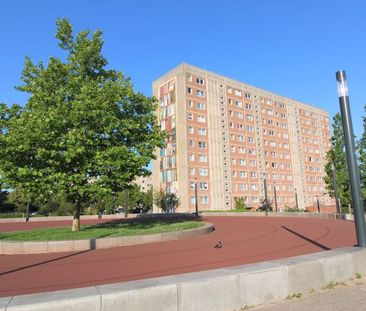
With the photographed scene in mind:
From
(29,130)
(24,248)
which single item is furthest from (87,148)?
(24,248)

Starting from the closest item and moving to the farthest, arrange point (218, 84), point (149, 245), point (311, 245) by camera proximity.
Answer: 1. point (311, 245)
2. point (149, 245)
3. point (218, 84)

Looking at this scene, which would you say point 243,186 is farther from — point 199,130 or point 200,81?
point 200,81

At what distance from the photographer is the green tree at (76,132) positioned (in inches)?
611

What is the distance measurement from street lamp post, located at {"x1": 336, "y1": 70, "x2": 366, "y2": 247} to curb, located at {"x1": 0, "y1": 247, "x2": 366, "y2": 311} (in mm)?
1227

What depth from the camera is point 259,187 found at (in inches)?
2950

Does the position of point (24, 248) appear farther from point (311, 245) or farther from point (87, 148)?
point (311, 245)

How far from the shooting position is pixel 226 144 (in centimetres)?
7125

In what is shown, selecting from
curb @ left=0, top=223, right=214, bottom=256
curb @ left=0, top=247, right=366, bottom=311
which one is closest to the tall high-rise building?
curb @ left=0, top=223, right=214, bottom=256

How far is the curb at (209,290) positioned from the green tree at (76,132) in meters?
11.2

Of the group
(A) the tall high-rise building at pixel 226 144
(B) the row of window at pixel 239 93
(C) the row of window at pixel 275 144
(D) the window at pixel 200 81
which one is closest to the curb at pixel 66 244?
(A) the tall high-rise building at pixel 226 144

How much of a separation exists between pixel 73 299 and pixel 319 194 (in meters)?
95.1

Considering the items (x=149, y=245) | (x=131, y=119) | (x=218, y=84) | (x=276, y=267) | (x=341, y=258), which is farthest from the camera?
(x=218, y=84)

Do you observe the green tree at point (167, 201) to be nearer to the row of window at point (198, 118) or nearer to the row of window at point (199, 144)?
the row of window at point (199, 144)

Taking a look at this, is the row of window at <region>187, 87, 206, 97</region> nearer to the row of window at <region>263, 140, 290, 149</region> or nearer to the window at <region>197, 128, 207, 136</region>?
the window at <region>197, 128, 207, 136</region>
